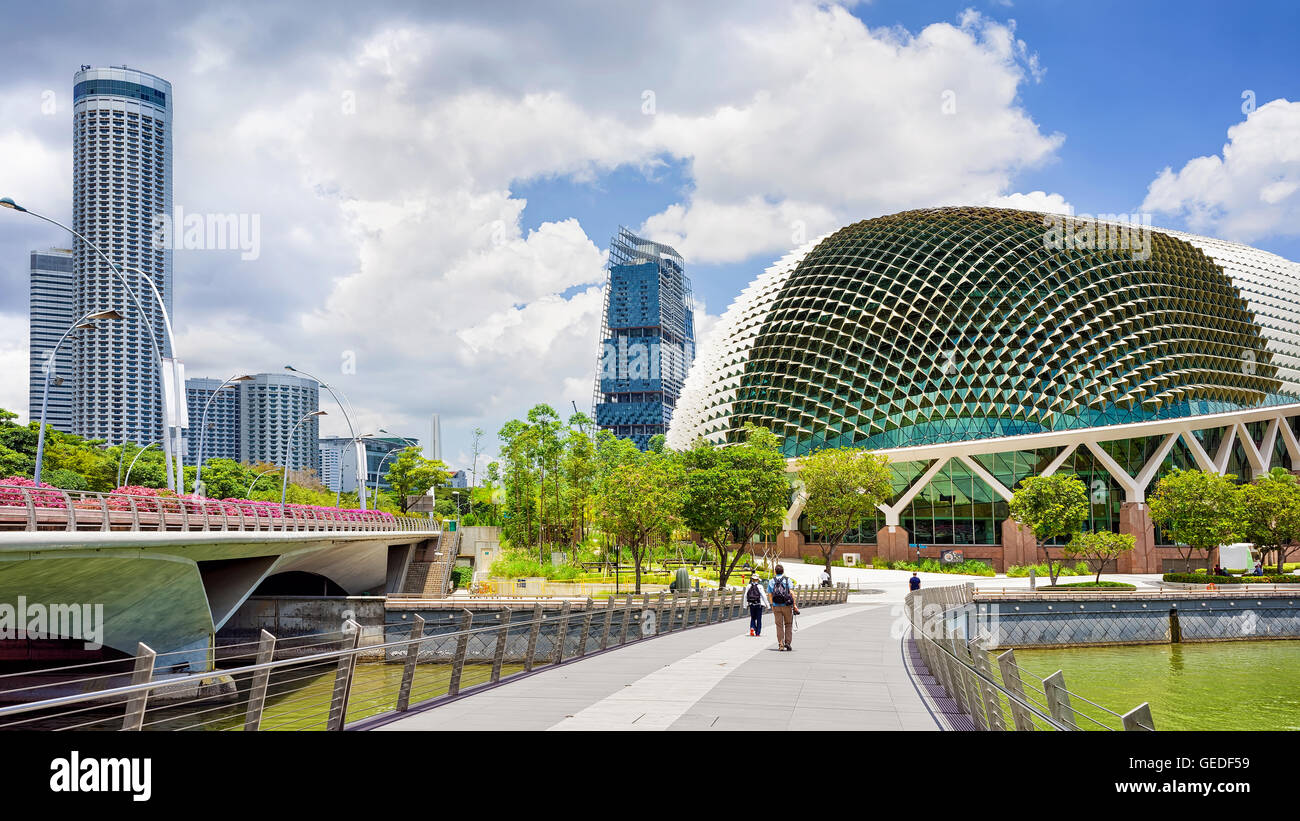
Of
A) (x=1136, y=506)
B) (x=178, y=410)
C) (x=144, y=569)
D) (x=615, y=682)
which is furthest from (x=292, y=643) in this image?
(x=1136, y=506)

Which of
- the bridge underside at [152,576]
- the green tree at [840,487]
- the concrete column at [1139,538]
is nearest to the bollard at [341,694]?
the bridge underside at [152,576]

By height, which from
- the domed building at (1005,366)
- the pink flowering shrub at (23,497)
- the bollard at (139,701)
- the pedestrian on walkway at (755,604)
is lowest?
the pedestrian on walkway at (755,604)

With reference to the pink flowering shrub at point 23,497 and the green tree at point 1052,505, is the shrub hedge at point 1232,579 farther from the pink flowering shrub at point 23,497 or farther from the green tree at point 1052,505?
the pink flowering shrub at point 23,497

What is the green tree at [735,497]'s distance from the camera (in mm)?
53031

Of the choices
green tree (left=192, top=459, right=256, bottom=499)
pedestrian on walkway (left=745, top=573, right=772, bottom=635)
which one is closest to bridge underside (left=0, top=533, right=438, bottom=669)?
pedestrian on walkway (left=745, top=573, right=772, bottom=635)

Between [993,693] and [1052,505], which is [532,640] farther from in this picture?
[1052,505]

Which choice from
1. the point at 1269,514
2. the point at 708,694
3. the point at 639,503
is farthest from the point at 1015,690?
the point at 1269,514

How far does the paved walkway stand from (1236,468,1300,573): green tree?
142ft

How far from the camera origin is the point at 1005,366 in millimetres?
75188

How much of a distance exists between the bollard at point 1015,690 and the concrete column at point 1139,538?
64.6m

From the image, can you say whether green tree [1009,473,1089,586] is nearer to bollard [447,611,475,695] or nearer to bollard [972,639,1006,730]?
bollard [447,611,475,695]
